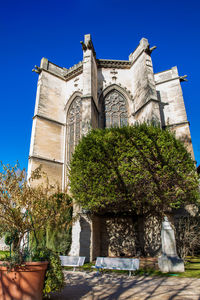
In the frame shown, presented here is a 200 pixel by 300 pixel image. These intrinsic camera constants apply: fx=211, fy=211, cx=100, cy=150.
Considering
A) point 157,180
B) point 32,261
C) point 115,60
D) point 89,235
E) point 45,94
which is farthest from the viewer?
point 115,60

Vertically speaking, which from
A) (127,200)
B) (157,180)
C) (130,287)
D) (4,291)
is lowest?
(130,287)

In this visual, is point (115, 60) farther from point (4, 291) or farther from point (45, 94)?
point (4, 291)

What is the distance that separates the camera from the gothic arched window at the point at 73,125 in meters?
15.5

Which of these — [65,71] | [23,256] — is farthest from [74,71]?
[23,256]

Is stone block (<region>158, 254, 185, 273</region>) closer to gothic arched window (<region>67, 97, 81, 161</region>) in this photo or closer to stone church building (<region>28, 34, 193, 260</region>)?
stone church building (<region>28, 34, 193, 260</region>)

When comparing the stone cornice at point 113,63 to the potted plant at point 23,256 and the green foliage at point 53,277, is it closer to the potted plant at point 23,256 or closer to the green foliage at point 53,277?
the potted plant at point 23,256

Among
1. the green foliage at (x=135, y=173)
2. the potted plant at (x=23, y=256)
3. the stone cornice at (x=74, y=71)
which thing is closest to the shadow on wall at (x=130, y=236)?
the green foliage at (x=135, y=173)

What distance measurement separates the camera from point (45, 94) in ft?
53.2

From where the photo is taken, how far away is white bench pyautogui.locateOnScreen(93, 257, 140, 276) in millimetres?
6047

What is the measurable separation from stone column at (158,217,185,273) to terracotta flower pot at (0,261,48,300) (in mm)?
4745

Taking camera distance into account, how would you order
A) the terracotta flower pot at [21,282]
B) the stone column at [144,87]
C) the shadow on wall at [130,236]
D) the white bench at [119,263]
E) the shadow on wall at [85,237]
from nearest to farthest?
the terracotta flower pot at [21,282] → the white bench at [119,263] → the shadow on wall at [85,237] → the shadow on wall at [130,236] → the stone column at [144,87]

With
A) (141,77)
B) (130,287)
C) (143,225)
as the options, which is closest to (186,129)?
(141,77)

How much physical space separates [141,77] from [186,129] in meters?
4.86

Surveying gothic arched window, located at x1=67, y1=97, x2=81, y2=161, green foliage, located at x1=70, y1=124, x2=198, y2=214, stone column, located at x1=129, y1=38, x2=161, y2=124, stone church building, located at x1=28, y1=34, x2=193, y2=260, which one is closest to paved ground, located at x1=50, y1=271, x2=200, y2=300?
green foliage, located at x1=70, y1=124, x2=198, y2=214
